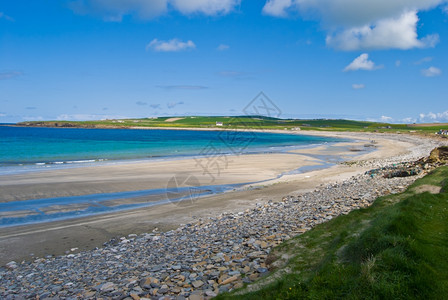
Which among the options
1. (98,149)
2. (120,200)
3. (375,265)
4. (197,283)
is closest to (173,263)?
(197,283)

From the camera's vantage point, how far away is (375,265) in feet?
17.5

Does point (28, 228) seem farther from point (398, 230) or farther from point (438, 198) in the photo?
point (438, 198)

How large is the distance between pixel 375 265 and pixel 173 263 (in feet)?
19.3

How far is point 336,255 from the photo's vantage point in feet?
21.9

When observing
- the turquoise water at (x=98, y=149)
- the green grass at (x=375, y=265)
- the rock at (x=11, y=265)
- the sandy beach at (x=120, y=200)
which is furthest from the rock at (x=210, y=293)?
the turquoise water at (x=98, y=149)

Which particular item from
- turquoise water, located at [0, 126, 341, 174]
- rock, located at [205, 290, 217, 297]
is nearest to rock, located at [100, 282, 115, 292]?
rock, located at [205, 290, 217, 297]

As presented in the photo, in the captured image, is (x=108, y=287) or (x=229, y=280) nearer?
(x=229, y=280)

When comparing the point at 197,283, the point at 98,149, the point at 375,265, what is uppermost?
the point at 98,149

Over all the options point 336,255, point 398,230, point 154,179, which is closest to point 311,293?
point 336,255

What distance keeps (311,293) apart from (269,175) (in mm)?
27203

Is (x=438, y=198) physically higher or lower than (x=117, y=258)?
higher

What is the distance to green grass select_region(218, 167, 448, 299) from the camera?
4.90m

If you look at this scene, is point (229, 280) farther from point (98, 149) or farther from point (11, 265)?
point (98, 149)

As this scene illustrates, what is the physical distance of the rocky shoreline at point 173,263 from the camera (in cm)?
754
